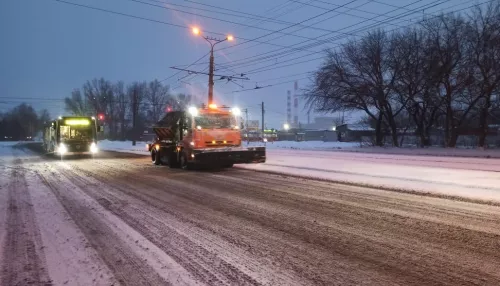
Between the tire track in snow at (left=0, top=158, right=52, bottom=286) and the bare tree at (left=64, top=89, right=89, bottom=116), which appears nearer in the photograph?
the tire track in snow at (left=0, top=158, right=52, bottom=286)

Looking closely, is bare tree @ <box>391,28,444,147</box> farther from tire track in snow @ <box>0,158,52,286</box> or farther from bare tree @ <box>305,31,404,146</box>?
tire track in snow @ <box>0,158,52,286</box>

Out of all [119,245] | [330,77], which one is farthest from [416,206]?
[330,77]

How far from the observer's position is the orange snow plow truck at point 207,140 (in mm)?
17391

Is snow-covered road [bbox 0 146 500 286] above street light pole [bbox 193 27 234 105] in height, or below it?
below

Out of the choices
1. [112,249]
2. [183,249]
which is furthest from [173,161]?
[183,249]

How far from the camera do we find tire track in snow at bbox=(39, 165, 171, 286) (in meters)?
4.57

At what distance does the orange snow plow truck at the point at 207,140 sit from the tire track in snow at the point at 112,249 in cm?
829

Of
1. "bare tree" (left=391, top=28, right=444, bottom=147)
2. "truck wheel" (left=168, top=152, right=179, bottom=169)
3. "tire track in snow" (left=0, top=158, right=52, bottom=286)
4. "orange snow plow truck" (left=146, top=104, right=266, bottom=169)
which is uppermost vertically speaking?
"bare tree" (left=391, top=28, right=444, bottom=147)

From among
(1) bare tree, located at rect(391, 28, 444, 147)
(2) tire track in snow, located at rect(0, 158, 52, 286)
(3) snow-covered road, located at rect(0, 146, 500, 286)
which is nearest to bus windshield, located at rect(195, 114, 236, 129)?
(3) snow-covered road, located at rect(0, 146, 500, 286)

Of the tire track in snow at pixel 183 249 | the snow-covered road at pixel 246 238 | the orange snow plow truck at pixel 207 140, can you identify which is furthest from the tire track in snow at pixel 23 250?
the orange snow plow truck at pixel 207 140

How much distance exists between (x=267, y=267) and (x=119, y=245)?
223 cm

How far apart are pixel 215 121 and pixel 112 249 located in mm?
12934

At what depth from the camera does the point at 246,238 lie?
20.4 feet

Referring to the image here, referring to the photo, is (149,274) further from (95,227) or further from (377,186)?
(377,186)
